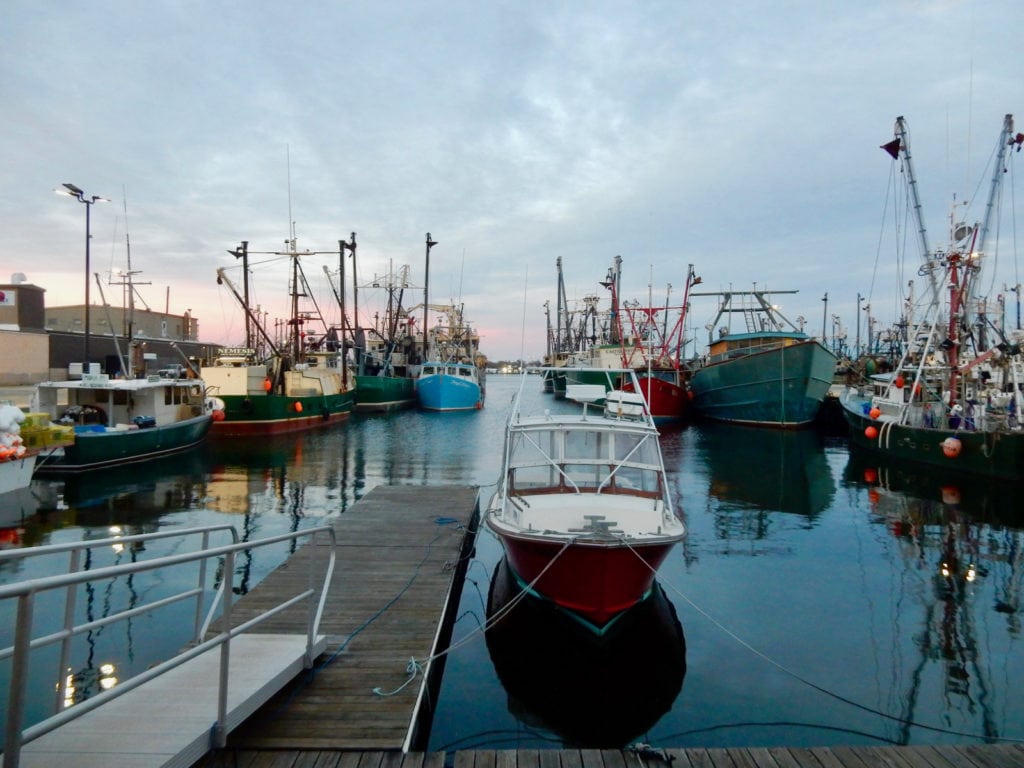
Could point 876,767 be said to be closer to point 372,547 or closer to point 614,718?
point 614,718

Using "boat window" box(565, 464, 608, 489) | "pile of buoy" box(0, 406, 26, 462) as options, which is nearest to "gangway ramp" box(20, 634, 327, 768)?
"boat window" box(565, 464, 608, 489)

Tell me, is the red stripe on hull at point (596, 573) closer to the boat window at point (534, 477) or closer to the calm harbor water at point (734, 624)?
the calm harbor water at point (734, 624)

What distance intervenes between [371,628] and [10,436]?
47.9ft

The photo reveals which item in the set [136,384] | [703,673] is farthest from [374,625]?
[136,384]

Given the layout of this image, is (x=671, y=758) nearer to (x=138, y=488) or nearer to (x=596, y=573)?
(x=596, y=573)

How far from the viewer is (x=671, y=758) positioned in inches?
181

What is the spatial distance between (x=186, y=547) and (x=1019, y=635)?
14653mm

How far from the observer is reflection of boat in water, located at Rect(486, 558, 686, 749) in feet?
22.5

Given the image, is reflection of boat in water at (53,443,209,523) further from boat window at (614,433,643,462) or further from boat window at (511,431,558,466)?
boat window at (614,433,643,462)

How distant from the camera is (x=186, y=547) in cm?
1291

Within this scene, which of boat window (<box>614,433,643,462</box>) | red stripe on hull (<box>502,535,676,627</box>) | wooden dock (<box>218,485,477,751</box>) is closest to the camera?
wooden dock (<box>218,485,477,751</box>)

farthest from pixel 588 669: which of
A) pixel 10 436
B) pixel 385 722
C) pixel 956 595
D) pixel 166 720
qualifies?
pixel 10 436

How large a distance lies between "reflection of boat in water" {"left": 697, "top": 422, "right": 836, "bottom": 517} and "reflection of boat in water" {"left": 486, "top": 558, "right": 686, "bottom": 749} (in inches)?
402

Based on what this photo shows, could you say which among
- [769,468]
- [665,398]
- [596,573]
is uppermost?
[665,398]
